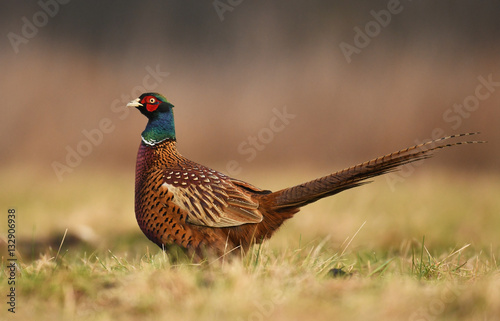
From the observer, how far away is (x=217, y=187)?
3.54 meters

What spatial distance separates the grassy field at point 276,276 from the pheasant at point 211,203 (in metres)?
0.13

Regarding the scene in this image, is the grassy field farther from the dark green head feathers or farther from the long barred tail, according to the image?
the dark green head feathers

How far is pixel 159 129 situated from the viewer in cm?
368

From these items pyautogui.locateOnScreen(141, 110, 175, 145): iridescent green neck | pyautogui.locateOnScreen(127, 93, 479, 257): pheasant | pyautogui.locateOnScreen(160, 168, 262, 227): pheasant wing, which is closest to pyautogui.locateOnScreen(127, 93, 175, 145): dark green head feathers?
pyautogui.locateOnScreen(141, 110, 175, 145): iridescent green neck

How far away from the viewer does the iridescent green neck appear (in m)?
3.66

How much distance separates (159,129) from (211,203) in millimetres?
610

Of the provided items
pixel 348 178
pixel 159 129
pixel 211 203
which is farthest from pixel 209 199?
pixel 348 178

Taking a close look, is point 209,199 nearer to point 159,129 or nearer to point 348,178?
point 159,129

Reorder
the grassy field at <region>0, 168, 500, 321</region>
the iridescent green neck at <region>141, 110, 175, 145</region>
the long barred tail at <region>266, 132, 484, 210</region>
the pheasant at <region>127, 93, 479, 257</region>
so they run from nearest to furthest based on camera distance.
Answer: the grassy field at <region>0, 168, 500, 321</region>, the long barred tail at <region>266, 132, 484, 210</region>, the pheasant at <region>127, 93, 479, 257</region>, the iridescent green neck at <region>141, 110, 175, 145</region>

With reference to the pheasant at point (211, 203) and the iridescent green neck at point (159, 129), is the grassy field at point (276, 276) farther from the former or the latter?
the iridescent green neck at point (159, 129)

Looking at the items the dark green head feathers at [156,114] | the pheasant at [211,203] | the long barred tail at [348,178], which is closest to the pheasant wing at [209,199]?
the pheasant at [211,203]

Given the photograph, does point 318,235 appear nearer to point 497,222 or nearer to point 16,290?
point 497,222

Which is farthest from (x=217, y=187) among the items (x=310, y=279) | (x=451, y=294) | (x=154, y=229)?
(x=451, y=294)

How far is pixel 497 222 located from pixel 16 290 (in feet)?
14.4
